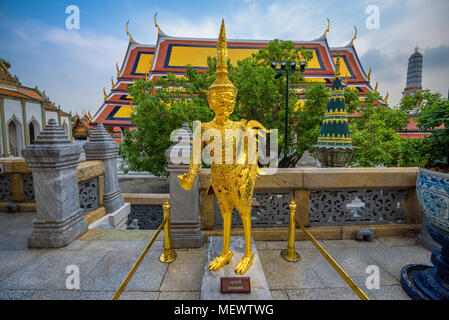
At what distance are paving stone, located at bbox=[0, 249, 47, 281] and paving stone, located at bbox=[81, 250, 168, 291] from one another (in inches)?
42.8

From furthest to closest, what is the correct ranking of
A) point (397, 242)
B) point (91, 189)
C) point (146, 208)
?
point (146, 208)
point (91, 189)
point (397, 242)

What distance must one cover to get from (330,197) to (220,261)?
240 cm

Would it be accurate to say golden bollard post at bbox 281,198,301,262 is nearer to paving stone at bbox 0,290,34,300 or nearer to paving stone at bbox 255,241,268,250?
paving stone at bbox 255,241,268,250

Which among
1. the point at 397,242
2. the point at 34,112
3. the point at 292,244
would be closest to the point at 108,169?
the point at 292,244

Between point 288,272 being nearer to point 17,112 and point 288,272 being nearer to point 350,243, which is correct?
point 350,243

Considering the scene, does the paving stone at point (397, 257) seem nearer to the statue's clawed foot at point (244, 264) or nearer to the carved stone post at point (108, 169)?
the statue's clawed foot at point (244, 264)

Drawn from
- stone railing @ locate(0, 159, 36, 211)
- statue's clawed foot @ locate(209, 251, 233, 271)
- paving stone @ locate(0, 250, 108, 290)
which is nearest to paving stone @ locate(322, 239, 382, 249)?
statue's clawed foot @ locate(209, 251, 233, 271)

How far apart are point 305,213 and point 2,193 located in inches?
277

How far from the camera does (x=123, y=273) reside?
2.76 m

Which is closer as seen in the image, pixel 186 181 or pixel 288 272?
pixel 186 181

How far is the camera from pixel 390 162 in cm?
802

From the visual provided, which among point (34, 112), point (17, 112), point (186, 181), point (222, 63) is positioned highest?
point (34, 112)
